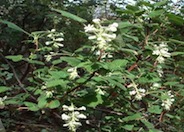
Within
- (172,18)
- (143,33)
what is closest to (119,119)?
(143,33)

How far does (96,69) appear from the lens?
143 centimetres

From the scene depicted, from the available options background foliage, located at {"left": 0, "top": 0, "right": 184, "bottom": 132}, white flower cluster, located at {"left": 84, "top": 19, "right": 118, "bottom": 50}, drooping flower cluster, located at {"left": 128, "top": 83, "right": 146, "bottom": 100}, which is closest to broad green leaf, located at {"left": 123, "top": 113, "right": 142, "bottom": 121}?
background foliage, located at {"left": 0, "top": 0, "right": 184, "bottom": 132}

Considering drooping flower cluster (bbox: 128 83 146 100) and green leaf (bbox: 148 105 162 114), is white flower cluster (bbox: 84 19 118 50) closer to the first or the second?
drooping flower cluster (bbox: 128 83 146 100)

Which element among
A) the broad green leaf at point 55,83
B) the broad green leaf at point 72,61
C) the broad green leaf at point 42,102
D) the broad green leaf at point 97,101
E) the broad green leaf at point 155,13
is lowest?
the broad green leaf at point 42,102

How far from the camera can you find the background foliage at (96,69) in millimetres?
1619

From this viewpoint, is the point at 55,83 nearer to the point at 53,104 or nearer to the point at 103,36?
the point at 53,104

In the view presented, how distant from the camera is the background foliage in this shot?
162 cm

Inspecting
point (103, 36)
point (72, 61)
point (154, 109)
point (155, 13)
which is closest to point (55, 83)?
point (72, 61)

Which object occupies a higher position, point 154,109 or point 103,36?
point 103,36

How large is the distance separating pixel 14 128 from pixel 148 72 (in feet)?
5.05

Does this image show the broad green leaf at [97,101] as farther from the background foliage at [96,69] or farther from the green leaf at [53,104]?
the green leaf at [53,104]

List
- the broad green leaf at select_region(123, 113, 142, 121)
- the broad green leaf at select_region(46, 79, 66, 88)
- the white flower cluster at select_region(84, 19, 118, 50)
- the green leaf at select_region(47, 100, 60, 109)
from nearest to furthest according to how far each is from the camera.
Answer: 1. the white flower cluster at select_region(84, 19, 118, 50)
2. the broad green leaf at select_region(46, 79, 66, 88)
3. the green leaf at select_region(47, 100, 60, 109)
4. the broad green leaf at select_region(123, 113, 142, 121)

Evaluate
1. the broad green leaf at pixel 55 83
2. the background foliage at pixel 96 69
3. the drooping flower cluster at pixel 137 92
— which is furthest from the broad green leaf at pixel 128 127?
the broad green leaf at pixel 55 83

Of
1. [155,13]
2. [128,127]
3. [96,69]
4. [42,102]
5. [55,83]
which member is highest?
[155,13]
